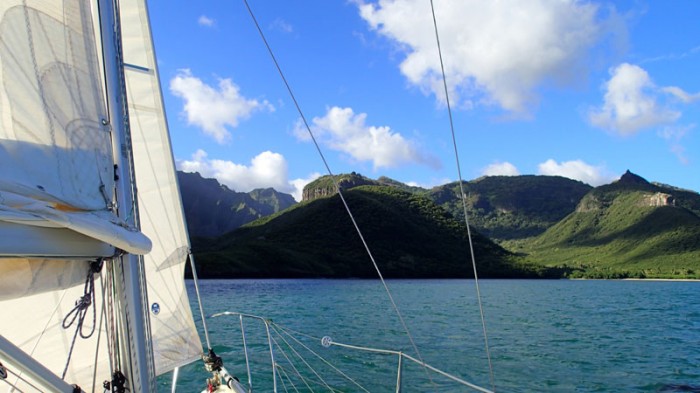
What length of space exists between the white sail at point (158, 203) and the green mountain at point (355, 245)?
334 feet

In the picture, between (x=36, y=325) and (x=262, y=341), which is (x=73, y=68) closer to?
(x=36, y=325)

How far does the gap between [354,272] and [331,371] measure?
114655mm

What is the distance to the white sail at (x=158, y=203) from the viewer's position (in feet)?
17.3

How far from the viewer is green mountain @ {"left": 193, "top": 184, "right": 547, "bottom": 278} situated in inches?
4770

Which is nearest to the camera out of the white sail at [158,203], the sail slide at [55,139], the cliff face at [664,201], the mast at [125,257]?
the sail slide at [55,139]

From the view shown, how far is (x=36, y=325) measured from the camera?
3789 millimetres

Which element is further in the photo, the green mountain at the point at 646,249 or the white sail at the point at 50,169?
the green mountain at the point at 646,249

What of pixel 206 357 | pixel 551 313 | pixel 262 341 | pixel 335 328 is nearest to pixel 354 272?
pixel 551 313

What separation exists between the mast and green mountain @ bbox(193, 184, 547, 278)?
103578 mm

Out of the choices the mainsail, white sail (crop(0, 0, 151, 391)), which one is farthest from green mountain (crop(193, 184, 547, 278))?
white sail (crop(0, 0, 151, 391))

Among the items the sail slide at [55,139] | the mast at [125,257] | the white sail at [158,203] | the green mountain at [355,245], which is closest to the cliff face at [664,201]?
the green mountain at [355,245]

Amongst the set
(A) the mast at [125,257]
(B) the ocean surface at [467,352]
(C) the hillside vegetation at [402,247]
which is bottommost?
(B) the ocean surface at [467,352]

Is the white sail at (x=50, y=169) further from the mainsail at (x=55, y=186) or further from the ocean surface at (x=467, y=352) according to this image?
the ocean surface at (x=467, y=352)

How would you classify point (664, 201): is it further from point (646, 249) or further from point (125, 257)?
point (125, 257)
